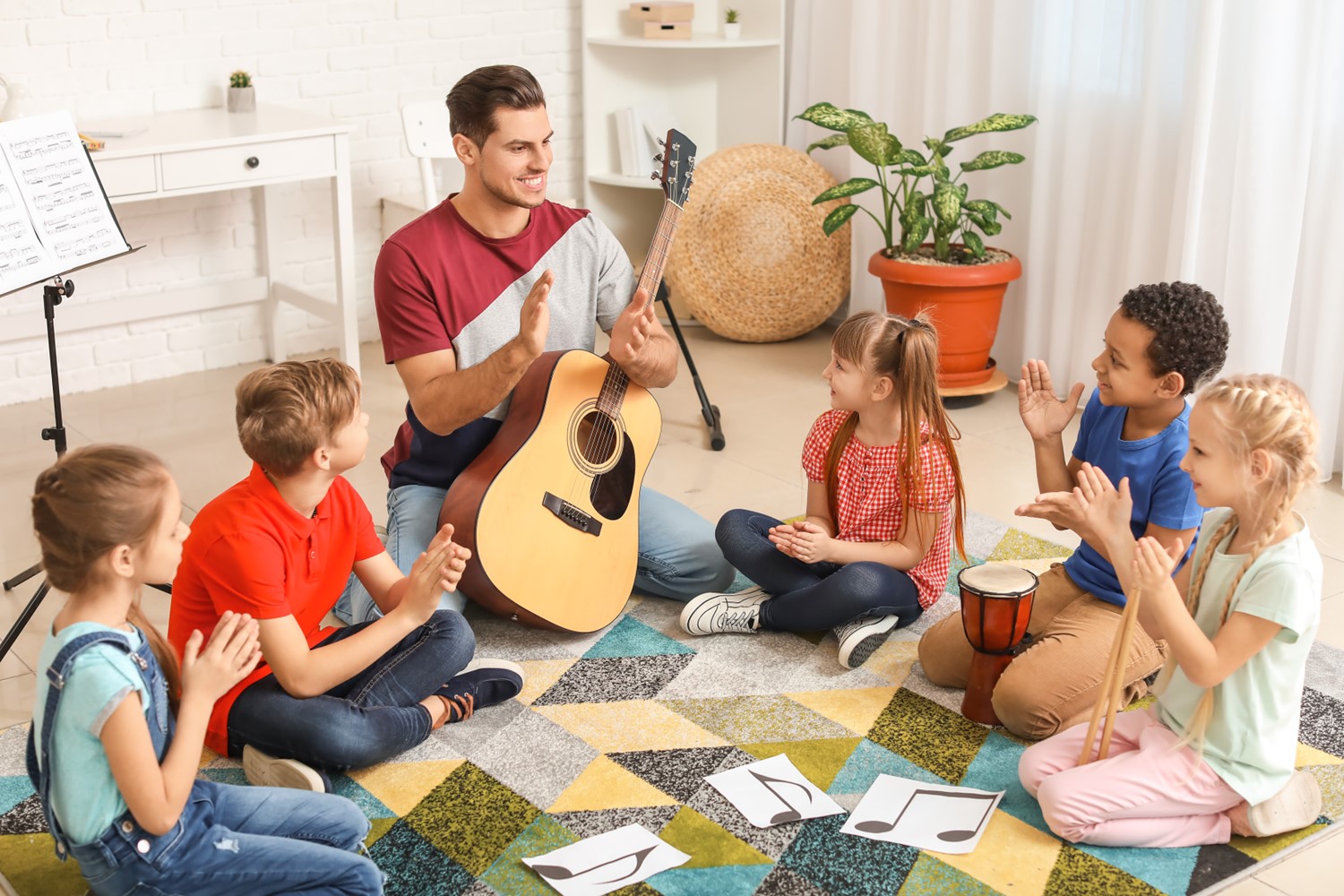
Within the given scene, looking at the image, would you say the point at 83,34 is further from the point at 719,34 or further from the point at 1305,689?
the point at 1305,689

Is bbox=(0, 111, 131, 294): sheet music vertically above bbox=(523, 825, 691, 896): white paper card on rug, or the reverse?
bbox=(0, 111, 131, 294): sheet music

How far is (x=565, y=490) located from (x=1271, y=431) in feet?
3.87

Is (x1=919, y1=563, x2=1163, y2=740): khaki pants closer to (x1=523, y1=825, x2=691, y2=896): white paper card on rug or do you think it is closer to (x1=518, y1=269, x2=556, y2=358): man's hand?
(x1=523, y1=825, x2=691, y2=896): white paper card on rug

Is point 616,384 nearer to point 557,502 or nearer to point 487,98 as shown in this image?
point 557,502

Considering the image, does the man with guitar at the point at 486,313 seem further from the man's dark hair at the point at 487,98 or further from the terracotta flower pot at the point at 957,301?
the terracotta flower pot at the point at 957,301

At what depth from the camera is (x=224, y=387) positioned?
12.9 ft

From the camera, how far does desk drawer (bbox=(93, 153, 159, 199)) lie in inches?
128

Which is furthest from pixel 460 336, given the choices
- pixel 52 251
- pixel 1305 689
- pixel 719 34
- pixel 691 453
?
pixel 719 34

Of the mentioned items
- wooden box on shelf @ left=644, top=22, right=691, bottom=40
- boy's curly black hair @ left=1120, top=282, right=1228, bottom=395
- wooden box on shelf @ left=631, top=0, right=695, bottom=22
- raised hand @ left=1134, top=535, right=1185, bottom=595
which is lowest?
raised hand @ left=1134, top=535, right=1185, bottom=595

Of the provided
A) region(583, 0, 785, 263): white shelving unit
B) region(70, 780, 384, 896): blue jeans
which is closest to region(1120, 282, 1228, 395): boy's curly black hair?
region(70, 780, 384, 896): blue jeans

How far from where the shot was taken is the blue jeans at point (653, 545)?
2.51m

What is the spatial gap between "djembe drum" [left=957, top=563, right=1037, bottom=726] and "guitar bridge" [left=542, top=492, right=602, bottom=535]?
0.67m

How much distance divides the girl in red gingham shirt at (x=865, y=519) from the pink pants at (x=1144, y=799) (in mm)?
556

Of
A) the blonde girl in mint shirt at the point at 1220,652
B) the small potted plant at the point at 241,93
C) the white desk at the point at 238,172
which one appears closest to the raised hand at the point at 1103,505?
the blonde girl in mint shirt at the point at 1220,652
